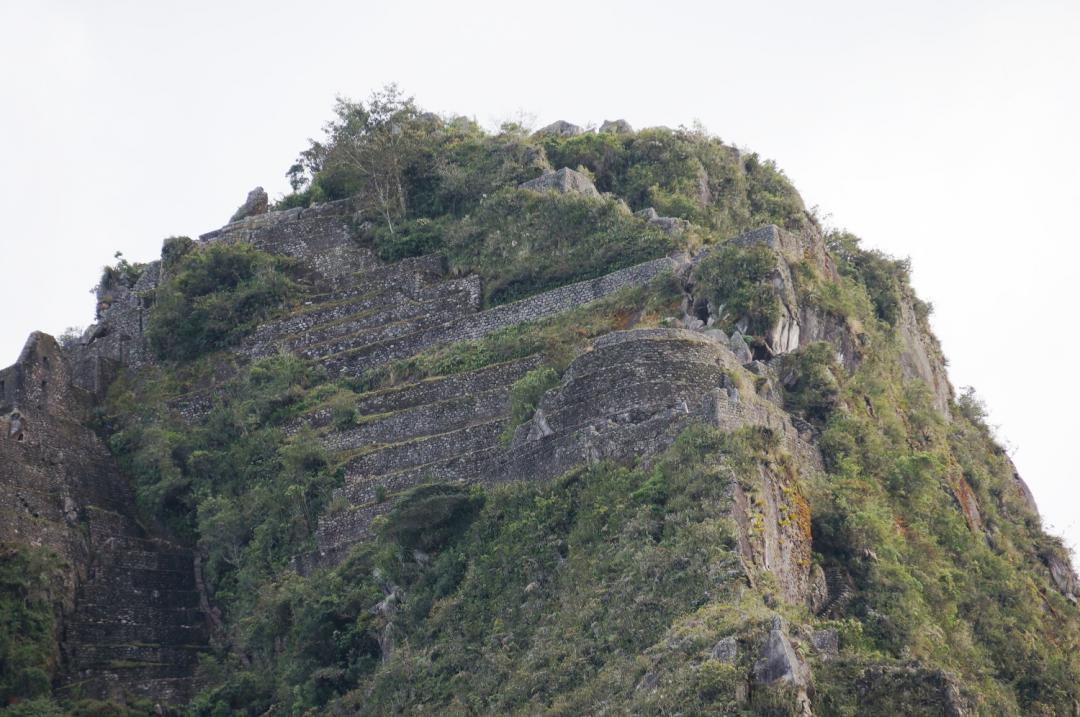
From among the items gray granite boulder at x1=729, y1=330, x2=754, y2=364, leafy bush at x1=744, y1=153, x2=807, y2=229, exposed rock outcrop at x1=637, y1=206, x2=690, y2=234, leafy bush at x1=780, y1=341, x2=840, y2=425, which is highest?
leafy bush at x1=744, y1=153, x2=807, y2=229

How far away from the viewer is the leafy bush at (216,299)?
204 ft

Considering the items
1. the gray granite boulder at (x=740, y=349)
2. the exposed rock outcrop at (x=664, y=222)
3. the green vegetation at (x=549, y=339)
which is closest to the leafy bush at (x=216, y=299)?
the green vegetation at (x=549, y=339)

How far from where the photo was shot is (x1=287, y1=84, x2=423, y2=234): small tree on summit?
64.9 metres

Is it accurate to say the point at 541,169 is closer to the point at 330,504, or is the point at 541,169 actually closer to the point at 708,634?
the point at 330,504

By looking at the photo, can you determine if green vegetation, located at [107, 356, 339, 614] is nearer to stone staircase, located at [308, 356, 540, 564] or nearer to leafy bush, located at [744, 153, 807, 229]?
stone staircase, located at [308, 356, 540, 564]

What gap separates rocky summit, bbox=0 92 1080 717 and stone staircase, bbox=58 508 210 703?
0.31 feet

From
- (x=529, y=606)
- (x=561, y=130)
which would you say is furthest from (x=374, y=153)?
(x=529, y=606)

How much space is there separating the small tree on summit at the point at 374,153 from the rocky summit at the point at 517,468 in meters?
0.13

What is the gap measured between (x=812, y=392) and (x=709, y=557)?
9.91m

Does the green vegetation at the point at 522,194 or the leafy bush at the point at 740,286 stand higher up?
the green vegetation at the point at 522,194

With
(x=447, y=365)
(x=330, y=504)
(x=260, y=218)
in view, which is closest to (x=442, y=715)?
(x=330, y=504)

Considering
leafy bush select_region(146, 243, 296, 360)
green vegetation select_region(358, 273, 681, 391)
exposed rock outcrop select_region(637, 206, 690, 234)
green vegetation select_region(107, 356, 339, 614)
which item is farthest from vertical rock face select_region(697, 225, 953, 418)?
leafy bush select_region(146, 243, 296, 360)

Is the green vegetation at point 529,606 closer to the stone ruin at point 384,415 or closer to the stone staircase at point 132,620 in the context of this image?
the stone ruin at point 384,415

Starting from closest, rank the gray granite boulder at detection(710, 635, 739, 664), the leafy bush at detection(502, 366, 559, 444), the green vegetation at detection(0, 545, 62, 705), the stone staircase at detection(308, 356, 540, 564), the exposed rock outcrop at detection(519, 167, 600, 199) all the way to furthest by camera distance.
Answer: the gray granite boulder at detection(710, 635, 739, 664), the green vegetation at detection(0, 545, 62, 705), the leafy bush at detection(502, 366, 559, 444), the stone staircase at detection(308, 356, 540, 564), the exposed rock outcrop at detection(519, 167, 600, 199)
